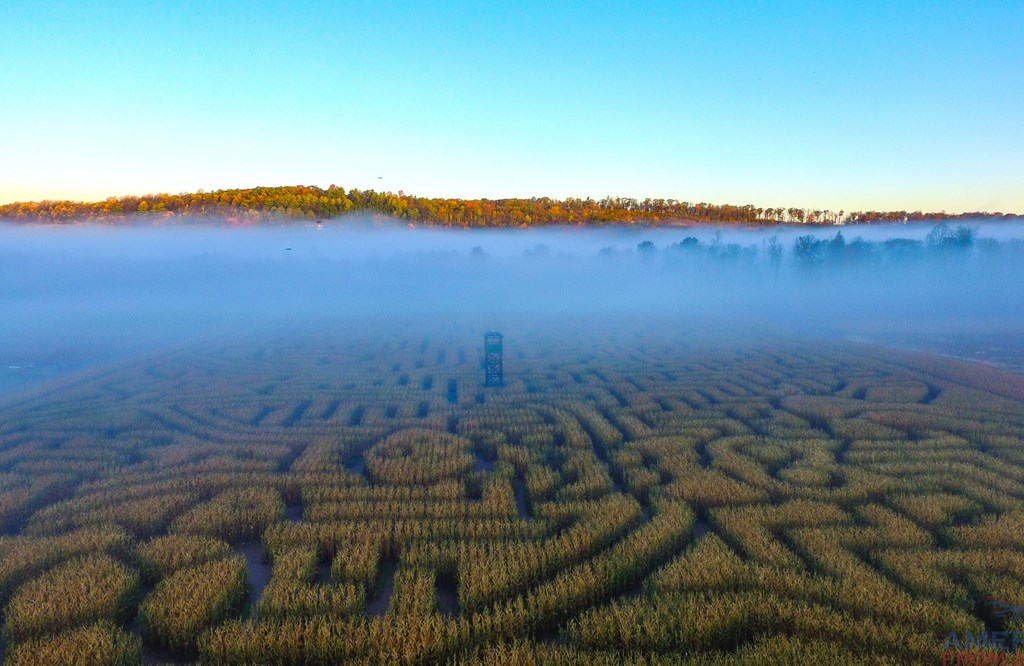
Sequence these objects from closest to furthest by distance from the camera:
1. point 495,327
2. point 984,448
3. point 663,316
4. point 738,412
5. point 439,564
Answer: point 439,564 < point 984,448 < point 738,412 < point 495,327 < point 663,316

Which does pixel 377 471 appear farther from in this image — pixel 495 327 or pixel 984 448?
pixel 495 327

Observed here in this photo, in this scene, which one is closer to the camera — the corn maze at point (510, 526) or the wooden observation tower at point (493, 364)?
the corn maze at point (510, 526)

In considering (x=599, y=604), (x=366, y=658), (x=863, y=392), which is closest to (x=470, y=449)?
(x=599, y=604)

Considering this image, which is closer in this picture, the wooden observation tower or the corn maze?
the corn maze

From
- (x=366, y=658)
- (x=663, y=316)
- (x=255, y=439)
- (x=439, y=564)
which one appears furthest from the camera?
(x=663, y=316)

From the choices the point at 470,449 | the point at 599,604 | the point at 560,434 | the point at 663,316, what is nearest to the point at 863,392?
the point at 560,434

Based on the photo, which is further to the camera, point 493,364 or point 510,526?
point 493,364

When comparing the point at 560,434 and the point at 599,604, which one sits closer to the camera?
the point at 599,604
